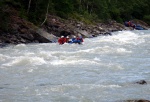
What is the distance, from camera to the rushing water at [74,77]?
1182 centimetres

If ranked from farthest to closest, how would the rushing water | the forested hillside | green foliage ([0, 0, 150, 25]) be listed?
1. green foliage ([0, 0, 150, 25])
2. the forested hillside
3. the rushing water

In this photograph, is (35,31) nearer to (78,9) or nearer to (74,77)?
(74,77)

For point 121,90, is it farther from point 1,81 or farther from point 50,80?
point 1,81

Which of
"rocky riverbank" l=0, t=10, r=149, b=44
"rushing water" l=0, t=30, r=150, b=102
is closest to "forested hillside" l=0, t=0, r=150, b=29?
"rocky riverbank" l=0, t=10, r=149, b=44

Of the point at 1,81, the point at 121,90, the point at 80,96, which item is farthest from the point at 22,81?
the point at 121,90

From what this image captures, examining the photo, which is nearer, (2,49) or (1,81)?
(1,81)

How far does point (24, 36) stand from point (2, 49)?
5508 millimetres

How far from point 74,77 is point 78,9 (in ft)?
124

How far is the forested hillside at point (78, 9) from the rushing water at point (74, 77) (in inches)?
495

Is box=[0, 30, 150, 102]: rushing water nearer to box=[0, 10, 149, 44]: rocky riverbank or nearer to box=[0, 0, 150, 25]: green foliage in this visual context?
box=[0, 10, 149, 44]: rocky riverbank

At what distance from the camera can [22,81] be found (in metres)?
14.0

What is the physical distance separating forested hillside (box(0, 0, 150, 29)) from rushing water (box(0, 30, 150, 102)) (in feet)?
41.2

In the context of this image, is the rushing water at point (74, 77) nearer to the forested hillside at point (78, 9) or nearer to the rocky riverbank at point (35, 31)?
the rocky riverbank at point (35, 31)

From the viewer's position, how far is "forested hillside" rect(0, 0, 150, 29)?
1405 inches
